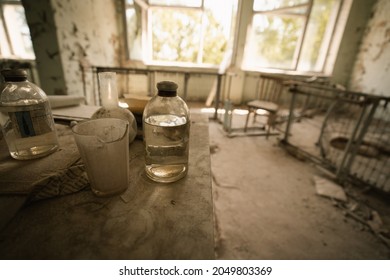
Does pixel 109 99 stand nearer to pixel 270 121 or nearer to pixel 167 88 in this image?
pixel 167 88

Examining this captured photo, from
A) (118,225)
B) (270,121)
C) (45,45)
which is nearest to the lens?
(118,225)

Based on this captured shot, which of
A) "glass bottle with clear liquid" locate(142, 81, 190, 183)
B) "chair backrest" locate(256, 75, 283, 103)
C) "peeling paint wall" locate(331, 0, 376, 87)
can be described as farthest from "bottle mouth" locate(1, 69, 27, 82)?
"peeling paint wall" locate(331, 0, 376, 87)

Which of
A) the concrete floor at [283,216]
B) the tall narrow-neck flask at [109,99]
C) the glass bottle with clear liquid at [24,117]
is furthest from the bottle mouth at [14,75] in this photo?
the concrete floor at [283,216]

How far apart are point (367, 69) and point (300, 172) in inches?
148

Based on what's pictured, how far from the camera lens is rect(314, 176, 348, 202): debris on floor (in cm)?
179

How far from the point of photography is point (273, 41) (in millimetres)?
4559

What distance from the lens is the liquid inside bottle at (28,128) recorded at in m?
0.57

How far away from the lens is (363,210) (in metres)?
1.66

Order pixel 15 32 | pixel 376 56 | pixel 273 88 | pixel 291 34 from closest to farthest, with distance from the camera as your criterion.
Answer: pixel 15 32
pixel 273 88
pixel 376 56
pixel 291 34

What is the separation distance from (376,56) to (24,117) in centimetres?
572

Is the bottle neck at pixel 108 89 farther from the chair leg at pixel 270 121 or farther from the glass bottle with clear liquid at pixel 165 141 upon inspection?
the chair leg at pixel 270 121

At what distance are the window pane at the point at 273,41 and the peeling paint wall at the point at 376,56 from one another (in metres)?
1.37

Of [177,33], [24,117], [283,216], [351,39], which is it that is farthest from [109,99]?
[351,39]

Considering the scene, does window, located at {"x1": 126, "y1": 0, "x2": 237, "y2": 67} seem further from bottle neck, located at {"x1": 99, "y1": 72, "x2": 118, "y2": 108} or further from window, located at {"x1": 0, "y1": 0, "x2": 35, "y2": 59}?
bottle neck, located at {"x1": 99, "y1": 72, "x2": 118, "y2": 108}
